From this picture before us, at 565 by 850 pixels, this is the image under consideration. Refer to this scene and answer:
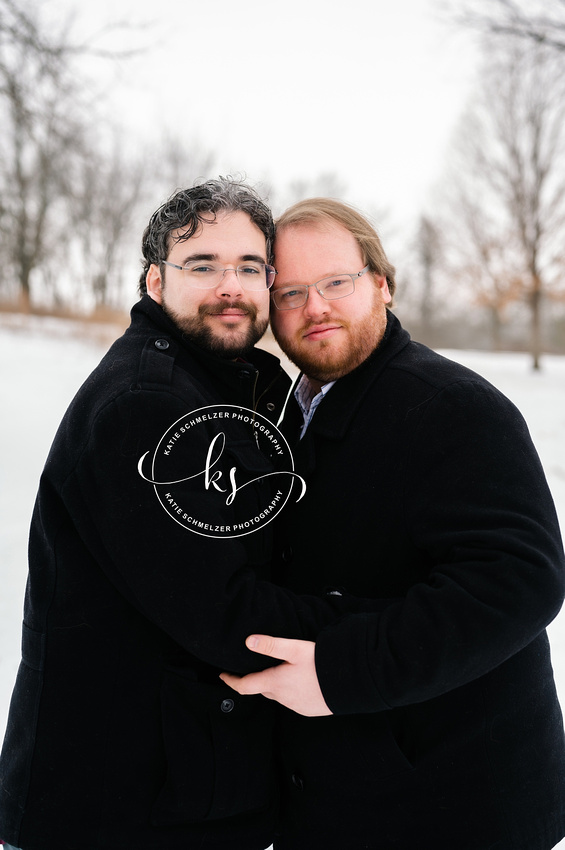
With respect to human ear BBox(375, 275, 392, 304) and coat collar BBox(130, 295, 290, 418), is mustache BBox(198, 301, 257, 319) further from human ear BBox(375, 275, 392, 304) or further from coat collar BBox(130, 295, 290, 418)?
human ear BBox(375, 275, 392, 304)

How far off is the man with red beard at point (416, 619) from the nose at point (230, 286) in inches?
12.6

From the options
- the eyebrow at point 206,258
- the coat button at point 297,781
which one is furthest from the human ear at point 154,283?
the coat button at point 297,781

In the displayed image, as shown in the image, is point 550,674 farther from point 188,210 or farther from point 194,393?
point 188,210

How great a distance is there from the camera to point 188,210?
79.7 inches

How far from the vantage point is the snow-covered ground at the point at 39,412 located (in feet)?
13.6

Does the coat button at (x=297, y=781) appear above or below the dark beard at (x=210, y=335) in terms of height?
below

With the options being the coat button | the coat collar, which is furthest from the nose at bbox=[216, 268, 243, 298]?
the coat button

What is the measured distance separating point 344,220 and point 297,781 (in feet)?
5.69

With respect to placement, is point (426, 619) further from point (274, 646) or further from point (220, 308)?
point (220, 308)

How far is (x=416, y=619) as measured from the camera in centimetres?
149

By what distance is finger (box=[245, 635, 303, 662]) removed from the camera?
154 cm

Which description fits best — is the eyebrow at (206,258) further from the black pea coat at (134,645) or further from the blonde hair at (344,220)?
the black pea coat at (134,645)

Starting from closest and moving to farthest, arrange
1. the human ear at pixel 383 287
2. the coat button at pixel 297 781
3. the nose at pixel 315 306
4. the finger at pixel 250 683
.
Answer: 1. the finger at pixel 250 683
2. the coat button at pixel 297 781
3. the nose at pixel 315 306
4. the human ear at pixel 383 287

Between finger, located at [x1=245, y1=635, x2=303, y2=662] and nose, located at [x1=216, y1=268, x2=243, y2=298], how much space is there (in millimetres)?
1018
